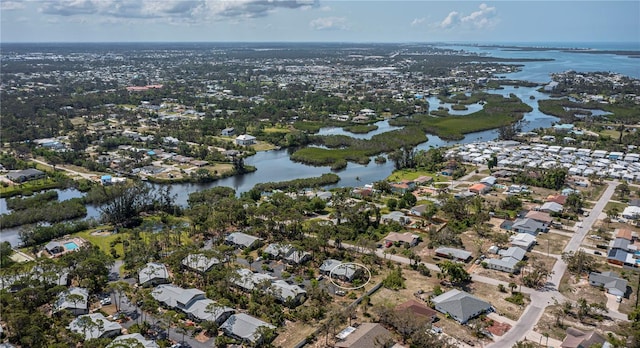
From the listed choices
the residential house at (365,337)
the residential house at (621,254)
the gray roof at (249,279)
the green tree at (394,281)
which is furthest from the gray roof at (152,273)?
the residential house at (621,254)

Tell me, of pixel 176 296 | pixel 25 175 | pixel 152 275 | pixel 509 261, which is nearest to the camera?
pixel 176 296

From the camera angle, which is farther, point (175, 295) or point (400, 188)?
point (400, 188)

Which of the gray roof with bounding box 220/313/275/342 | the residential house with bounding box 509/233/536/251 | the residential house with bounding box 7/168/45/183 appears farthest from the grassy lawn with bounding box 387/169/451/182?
the residential house with bounding box 7/168/45/183

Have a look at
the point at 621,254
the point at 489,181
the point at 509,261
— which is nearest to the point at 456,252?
the point at 509,261

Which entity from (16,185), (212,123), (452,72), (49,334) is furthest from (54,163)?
(452,72)

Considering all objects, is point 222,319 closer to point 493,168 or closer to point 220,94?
point 493,168

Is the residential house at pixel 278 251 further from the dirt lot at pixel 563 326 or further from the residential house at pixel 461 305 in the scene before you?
the dirt lot at pixel 563 326

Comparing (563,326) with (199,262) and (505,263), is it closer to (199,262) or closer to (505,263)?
(505,263)

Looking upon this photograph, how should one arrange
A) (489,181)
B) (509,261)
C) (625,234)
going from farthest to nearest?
(489,181)
(625,234)
(509,261)
